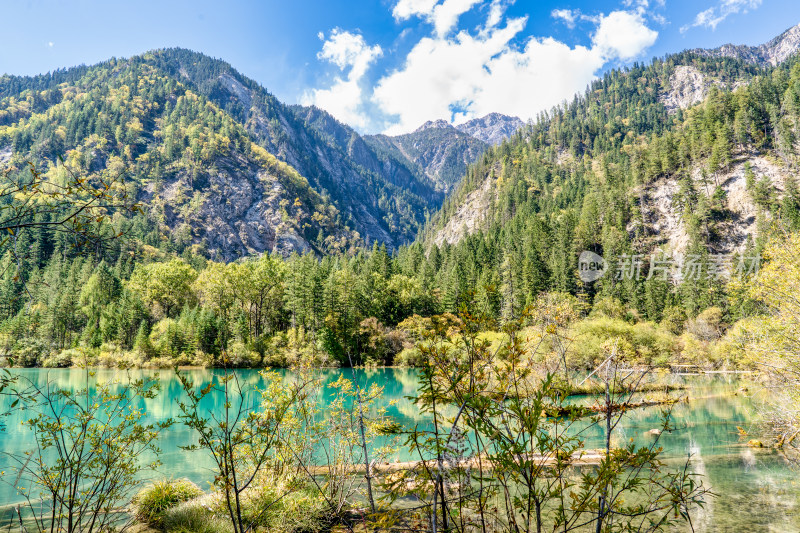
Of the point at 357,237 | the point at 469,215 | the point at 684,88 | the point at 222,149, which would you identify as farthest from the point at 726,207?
the point at 222,149

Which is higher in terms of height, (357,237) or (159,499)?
(357,237)

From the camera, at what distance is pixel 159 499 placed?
8453mm

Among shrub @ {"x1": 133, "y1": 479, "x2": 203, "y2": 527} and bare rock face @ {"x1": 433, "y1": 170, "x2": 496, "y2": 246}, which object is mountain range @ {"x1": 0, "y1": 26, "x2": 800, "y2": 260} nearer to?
bare rock face @ {"x1": 433, "y1": 170, "x2": 496, "y2": 246}

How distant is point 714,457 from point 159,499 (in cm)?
1803

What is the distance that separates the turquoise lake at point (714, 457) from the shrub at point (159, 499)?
2.47 metres

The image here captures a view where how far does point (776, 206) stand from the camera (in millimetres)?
65562

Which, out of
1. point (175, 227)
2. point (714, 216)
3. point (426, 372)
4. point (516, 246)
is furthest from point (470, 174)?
point (426, 372)

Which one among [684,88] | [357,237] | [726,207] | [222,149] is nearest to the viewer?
[726,207]

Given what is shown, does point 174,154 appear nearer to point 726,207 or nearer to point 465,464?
point 726,207

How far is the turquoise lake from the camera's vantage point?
31.8 feet

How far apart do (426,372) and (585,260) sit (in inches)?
3044

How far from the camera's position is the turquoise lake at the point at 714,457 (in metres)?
9.69

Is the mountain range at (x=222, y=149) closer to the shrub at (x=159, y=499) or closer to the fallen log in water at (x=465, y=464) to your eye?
the fallen log in water at (x=465, y=464)

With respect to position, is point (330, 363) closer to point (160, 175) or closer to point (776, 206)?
point (776, 206)
